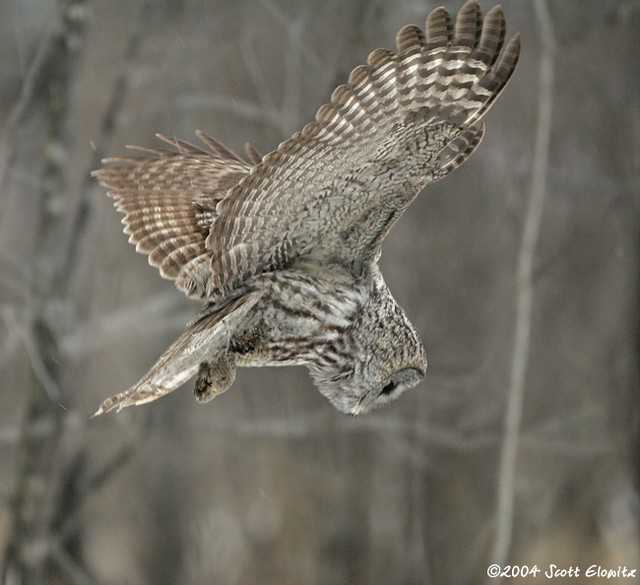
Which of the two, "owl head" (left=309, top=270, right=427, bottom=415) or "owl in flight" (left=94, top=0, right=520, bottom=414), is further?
"owl head" (left=309, top=270, right=427, bottom=415)

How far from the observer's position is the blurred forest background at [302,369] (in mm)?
3014

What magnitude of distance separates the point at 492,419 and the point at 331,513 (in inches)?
27.2

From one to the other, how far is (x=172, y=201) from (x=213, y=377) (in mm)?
380

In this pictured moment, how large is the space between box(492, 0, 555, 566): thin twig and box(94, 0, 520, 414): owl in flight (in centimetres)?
200

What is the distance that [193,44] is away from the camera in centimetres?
310

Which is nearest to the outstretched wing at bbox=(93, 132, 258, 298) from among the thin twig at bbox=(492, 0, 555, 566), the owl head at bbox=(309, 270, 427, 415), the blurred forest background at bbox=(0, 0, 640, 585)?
the owl head at bbox=(309, 270, 427, 415)

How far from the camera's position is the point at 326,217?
1.40 m

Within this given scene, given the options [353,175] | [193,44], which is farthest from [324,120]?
[193,44]
